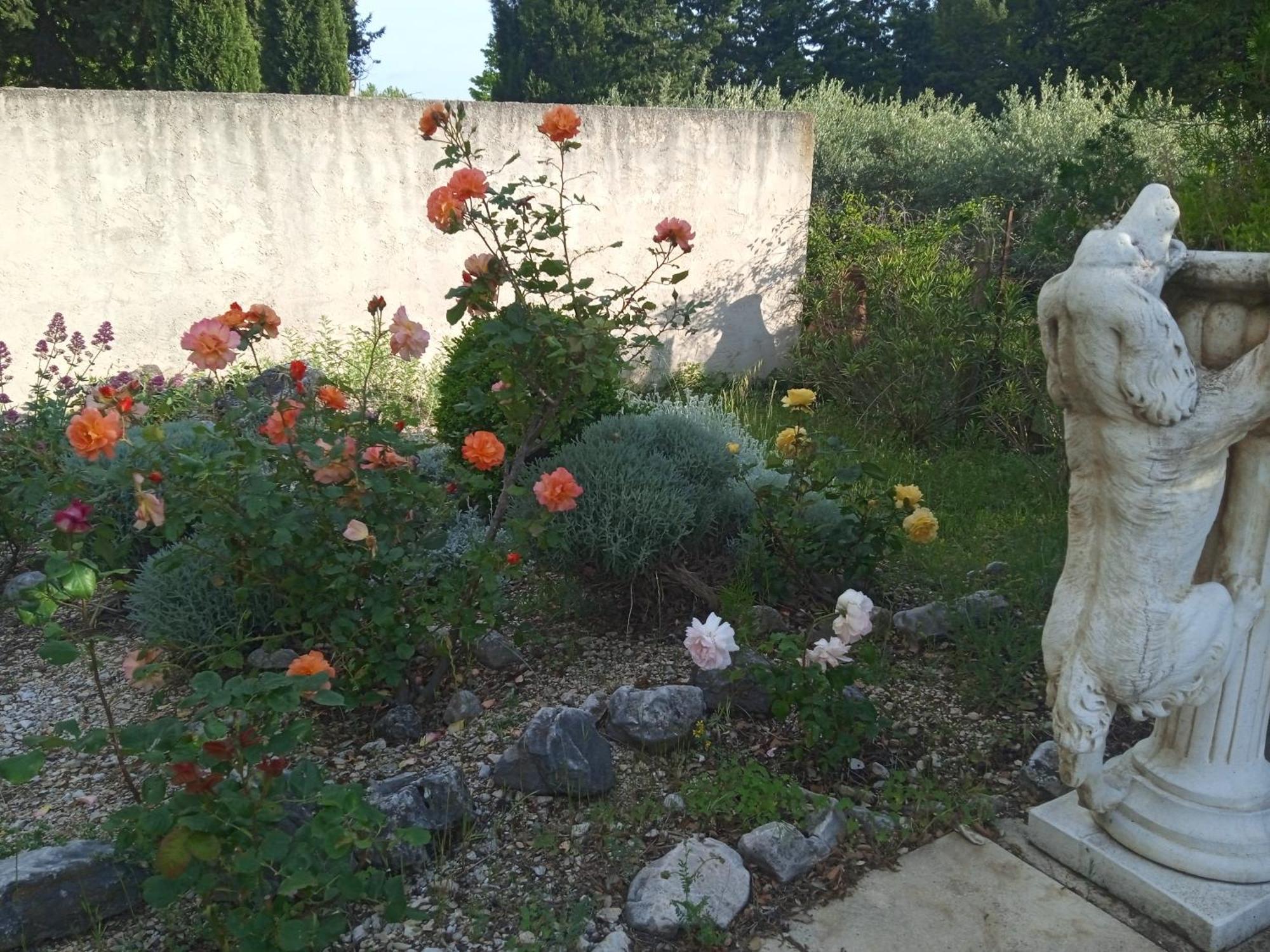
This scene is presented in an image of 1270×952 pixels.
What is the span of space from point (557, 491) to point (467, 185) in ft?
3.00

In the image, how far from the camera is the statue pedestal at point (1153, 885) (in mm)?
2002

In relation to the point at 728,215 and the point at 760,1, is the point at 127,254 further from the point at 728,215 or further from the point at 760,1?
the point at 760,1

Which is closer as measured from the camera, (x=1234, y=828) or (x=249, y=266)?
(x=1234, y=828)

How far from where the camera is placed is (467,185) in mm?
2787

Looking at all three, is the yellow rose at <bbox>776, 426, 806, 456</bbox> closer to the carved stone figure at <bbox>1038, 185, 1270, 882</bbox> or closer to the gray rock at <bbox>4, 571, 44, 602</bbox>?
A: the carved stone figure at <bbox>1038, 185, 1270, 882</bbox>

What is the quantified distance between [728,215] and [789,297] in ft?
2.80

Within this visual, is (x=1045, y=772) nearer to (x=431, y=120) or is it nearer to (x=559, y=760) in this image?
(x=559, y=760)

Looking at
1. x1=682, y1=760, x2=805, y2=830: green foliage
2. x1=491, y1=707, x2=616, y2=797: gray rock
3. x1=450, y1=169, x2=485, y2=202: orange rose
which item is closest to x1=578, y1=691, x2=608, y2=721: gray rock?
x1=491, y1=707, x2=616, y2=797: gray rock

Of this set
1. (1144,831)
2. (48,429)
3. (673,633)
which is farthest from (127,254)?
(1144,831)

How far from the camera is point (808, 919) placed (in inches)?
83.6

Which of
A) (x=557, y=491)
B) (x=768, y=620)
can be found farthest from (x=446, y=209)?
(x=768, y=620)

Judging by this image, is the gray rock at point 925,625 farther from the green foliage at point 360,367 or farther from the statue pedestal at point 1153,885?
the green foliage at point 360,367

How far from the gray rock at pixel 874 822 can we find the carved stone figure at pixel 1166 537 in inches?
17.5

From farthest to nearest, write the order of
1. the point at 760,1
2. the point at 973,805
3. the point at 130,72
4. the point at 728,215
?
1. the point at 760,1
2. the point at 130,72
3. the point at 728,215
4. the point at 973,805
